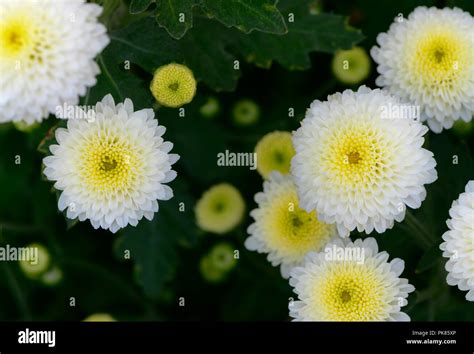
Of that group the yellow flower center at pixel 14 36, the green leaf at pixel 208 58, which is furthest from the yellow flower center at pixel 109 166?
the green leaf at pixel 208 58

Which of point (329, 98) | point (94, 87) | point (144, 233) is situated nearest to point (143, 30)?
point (94, 87)

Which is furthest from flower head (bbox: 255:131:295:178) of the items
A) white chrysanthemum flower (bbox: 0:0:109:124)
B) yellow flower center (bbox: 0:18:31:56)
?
yellow flower center (bbox: 0:18:31:56)

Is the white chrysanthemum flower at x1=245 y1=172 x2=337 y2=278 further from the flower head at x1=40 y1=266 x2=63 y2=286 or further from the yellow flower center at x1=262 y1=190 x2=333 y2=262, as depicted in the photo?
the flower head at x1=40 y1=266 x2=63 y2=286

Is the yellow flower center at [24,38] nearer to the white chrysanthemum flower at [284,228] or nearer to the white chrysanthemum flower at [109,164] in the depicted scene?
the white chrysanthemum flower at [109,164]

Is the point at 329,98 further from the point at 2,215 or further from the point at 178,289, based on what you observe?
the point at 2,215

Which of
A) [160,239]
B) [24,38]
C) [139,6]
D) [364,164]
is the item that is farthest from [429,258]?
[24,38]

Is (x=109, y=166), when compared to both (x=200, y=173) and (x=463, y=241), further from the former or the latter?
(x=463, y=241)
